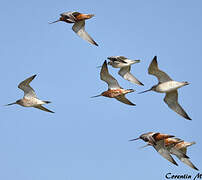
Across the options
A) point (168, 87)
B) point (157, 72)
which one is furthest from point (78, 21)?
point (168, 87)

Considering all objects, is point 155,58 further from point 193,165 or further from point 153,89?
point 193,165

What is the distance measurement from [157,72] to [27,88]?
6.12 m

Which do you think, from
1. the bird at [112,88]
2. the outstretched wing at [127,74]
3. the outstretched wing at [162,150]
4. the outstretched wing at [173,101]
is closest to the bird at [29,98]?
the bird at [112,88]

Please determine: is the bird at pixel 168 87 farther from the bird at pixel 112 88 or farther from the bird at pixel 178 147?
the bird at pixel 112 88

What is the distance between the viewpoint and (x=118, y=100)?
28.0 meters


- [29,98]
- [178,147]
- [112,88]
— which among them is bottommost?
[178,147]

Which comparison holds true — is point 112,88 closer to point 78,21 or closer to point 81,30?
point 81,30

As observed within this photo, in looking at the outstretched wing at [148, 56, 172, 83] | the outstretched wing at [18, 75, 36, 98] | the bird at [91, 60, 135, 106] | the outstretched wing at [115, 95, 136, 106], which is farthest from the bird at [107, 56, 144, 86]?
the outstretched wing at [18, 75, 36, 98]

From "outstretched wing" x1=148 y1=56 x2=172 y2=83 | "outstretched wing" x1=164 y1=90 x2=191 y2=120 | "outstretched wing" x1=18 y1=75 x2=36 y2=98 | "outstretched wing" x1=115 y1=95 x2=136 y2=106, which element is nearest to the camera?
"outstretched wing" x1=148 y1=56 x2=172 y2=83

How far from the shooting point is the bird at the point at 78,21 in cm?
2833

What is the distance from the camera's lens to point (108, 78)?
90.3 ft

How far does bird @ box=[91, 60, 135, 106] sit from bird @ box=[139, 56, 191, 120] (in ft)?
7.05

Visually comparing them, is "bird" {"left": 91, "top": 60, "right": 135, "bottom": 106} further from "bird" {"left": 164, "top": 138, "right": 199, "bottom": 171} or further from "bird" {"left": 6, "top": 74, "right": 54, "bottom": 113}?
"bird" {"left": 6, "top": 74, "right": 54, "bottom": 113}

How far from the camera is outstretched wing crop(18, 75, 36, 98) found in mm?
26231
